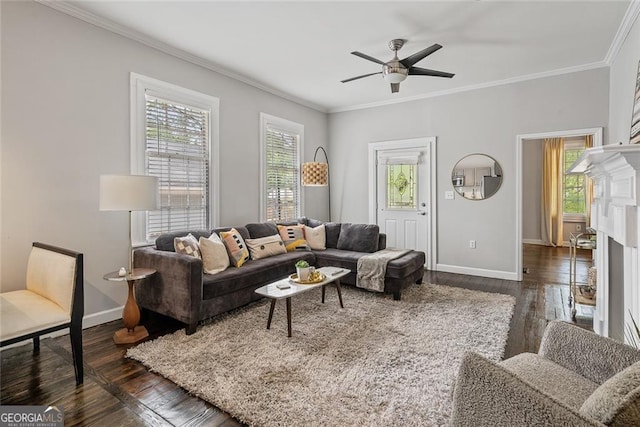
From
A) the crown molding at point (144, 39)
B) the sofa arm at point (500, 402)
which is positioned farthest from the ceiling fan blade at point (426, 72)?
the sofa arm at point (500, 402)

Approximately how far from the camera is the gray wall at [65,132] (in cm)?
257

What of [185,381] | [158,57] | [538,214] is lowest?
[185,381]

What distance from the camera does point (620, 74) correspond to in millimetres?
3436

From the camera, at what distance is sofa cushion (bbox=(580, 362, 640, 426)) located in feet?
2.65

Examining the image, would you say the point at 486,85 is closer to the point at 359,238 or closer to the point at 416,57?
the point at 416,57

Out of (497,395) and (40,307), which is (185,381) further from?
(497,395)

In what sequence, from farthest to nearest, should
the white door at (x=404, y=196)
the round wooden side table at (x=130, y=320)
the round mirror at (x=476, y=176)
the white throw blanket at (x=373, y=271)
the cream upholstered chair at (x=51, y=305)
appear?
1. the white door at (x=404, y=196)
2. the round mirror at (x=476, y=176)
3. the white throw blanket at (x=373, y=271)
4. the round wooden side table at (x=130, y=320)
5. the cream upholstered chair at (x=51, y=305)

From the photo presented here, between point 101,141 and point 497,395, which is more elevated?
point 101,141

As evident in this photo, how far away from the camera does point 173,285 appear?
288cm

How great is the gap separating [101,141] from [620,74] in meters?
5.27

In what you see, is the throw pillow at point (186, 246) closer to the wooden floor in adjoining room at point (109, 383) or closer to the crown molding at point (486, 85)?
the wooden floor in adjoining room at point (109, 383)

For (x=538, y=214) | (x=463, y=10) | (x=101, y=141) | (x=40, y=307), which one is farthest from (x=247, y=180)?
(x=538, y=214)

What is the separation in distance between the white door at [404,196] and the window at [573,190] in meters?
4.43

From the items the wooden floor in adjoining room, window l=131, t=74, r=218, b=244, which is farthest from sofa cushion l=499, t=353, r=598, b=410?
window l=131, t=74, r=218, b=244
